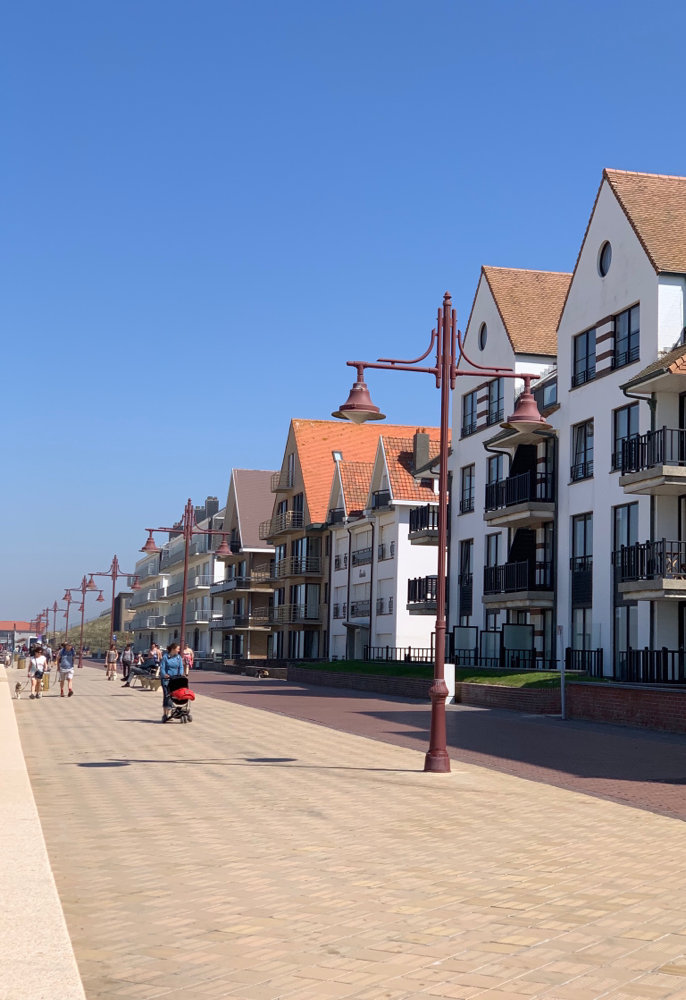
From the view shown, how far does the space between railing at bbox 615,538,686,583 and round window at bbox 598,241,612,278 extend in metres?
9.36

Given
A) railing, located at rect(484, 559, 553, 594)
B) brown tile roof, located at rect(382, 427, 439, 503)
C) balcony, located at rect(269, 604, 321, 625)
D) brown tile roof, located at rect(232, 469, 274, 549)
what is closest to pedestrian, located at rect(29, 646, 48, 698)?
railing, located at rect(484, 559, 553, 594)

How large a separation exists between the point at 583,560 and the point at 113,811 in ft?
89.1

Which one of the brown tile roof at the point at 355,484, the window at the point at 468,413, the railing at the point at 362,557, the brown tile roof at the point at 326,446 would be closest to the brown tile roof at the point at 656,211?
the window at the point at 468,413

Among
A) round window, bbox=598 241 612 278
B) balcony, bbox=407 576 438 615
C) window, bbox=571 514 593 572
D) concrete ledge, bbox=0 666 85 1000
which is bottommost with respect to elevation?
concrete ledge, bbox=0 666 85 1000

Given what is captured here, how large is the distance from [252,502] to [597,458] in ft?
173

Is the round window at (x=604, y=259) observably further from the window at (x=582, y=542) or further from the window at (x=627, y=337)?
the window at (x=582, y=542)

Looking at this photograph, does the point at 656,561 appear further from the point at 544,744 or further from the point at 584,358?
the point at 544,744

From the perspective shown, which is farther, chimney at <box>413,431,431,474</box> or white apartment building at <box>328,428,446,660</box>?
chimney at <box>413,431,431,474</box>

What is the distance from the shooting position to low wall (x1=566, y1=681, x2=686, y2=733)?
917 inches

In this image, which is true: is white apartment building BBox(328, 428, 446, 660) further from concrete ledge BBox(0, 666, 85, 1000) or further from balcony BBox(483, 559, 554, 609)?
concrete ledge BBox(0, 666, 85, 1000)

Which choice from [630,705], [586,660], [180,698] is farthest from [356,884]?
[586,660]

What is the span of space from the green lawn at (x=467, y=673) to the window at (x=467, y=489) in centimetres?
686

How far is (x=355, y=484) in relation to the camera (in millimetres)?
67312

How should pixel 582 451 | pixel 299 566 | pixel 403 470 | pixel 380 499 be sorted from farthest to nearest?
pixel 299 566, pixel 380 499, pixel 403 470, pixel 582 451
